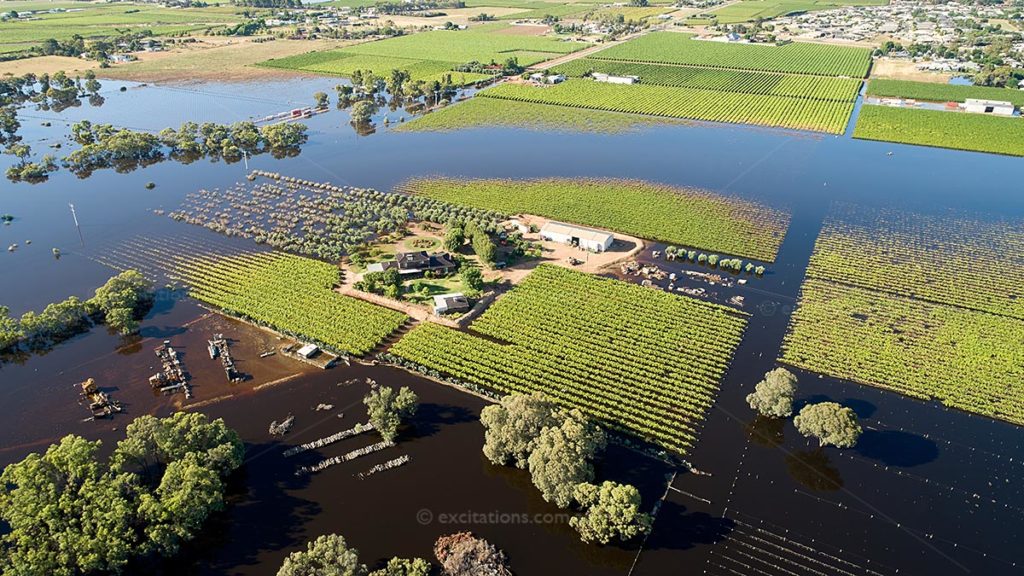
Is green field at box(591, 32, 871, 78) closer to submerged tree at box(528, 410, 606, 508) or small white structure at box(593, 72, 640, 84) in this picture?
small white structure at box(593, 72, 640, 84)

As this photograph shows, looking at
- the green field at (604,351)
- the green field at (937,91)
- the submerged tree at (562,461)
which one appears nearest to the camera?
the submerged tree at (562,461)

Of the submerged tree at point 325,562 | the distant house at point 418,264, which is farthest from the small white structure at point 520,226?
the submerged tree at point 325,562

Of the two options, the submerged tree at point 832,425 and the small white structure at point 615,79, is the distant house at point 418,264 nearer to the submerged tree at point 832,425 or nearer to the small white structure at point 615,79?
the submerged tree at point 832,425

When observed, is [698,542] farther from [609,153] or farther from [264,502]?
[609,153]

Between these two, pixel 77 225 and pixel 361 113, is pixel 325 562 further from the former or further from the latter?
pixel 361 113

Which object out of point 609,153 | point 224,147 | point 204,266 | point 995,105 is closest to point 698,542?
point 204,266

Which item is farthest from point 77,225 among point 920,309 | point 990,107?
point 990,107

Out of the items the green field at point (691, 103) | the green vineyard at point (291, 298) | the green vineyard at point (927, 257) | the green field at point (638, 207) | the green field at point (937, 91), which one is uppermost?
the green field at point (937, 91)
